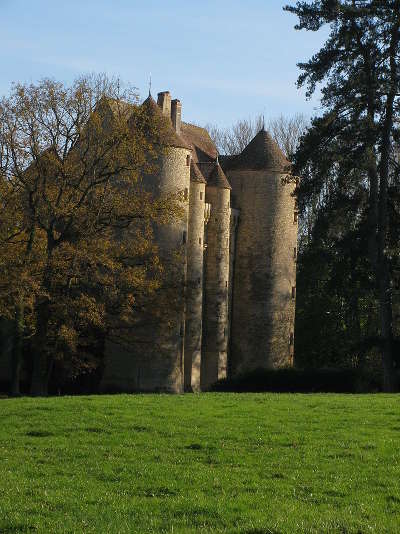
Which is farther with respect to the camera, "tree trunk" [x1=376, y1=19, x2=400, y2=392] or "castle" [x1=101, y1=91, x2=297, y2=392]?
"castle" [x1=101, y1=91, x2=297, y2=392]

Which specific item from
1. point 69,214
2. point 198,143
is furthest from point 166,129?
point 198,143

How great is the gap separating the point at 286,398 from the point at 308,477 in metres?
9.46

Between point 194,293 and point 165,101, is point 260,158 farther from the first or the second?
point 194,293

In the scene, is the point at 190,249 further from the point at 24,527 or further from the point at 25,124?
the point at 24,527

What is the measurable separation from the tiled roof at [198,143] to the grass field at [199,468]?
29.5 m

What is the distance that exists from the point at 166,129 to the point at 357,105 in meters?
7.11

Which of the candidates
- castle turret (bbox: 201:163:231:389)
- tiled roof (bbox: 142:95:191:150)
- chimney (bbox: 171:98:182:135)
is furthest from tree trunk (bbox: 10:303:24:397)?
chimney (bbox: 171:98:182:135)

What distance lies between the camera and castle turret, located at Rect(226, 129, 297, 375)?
1718 inches

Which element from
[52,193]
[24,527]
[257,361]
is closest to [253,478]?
[24,527]

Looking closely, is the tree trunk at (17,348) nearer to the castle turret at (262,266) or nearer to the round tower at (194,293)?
the round tower at (194,293)

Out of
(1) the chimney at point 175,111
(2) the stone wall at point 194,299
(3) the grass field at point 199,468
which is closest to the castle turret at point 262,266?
(1) the chimney at point 175,111

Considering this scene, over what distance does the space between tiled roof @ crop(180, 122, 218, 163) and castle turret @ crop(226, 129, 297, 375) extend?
229 centimetres

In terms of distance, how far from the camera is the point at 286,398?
813 inches

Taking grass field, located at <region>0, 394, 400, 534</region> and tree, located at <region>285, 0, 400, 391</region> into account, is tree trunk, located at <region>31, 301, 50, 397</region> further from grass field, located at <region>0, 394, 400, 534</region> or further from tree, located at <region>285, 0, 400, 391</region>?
grass field, located at <region>0, 394, 400, 534</region>
